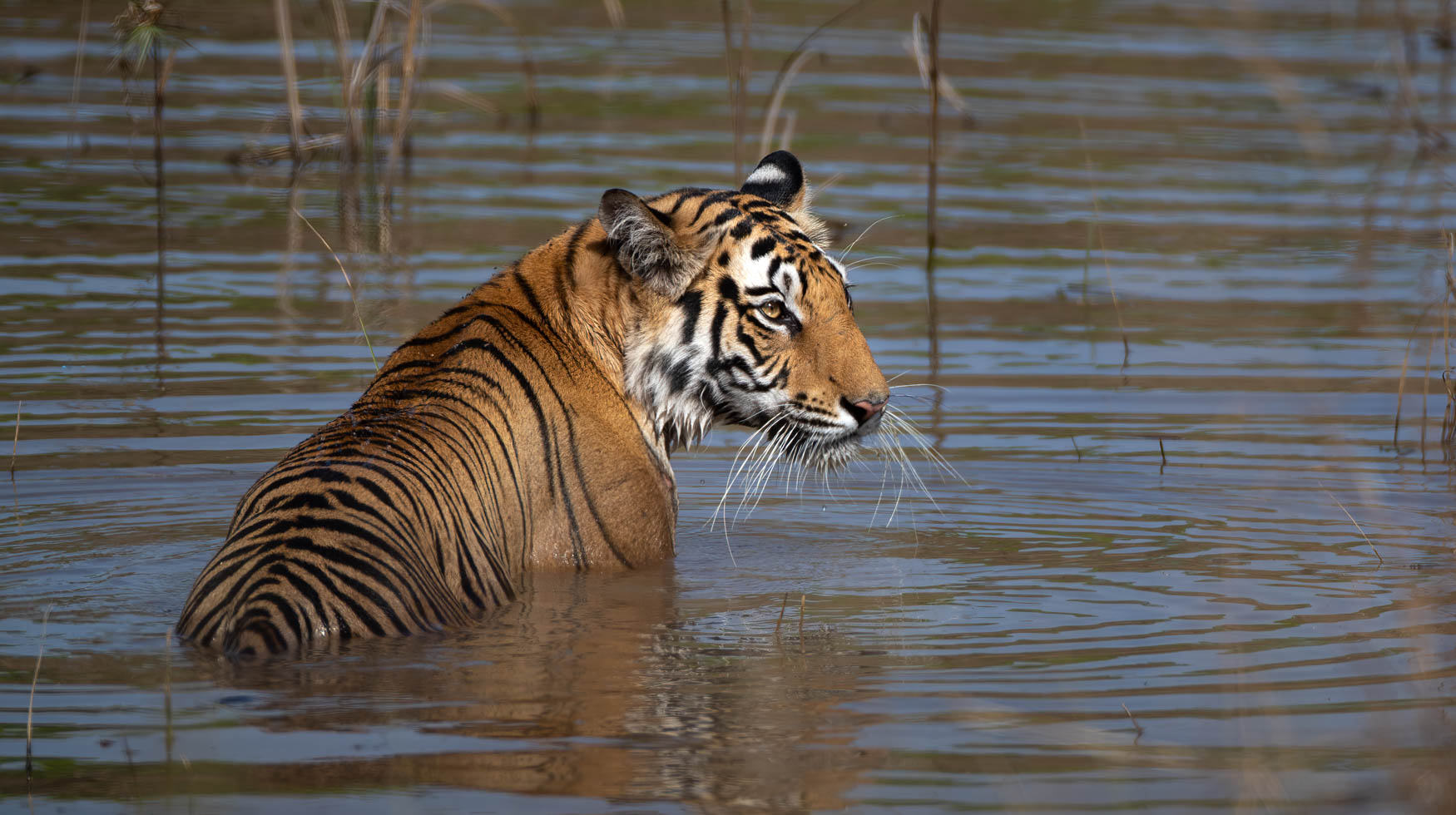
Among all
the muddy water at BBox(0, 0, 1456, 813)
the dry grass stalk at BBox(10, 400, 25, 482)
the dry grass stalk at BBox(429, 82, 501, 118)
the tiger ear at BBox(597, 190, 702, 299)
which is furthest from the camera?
the dry grass stalk at BBox(429, 82, 501, 118)

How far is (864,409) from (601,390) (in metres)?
0.76

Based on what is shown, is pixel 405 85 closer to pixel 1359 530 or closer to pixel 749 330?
pixel 749 330

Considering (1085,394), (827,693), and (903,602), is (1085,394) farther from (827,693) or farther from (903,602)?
(827,693)

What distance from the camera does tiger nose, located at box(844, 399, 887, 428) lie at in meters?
5.29

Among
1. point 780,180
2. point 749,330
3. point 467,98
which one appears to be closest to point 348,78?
point 467,98

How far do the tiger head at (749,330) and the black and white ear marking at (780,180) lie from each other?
474 mm

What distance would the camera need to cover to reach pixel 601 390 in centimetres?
539

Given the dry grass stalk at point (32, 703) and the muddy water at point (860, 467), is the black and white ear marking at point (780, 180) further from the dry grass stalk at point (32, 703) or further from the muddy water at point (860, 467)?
the dry grass stalk at point (32, 703)

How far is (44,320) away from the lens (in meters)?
8.55

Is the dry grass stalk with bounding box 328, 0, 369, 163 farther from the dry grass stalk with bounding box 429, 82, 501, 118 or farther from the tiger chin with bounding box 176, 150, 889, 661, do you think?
the tiger chin with bounding box 176, 150, 889, 661

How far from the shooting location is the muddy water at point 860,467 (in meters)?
4.09

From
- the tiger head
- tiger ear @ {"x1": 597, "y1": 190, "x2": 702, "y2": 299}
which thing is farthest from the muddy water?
tiger ear @ {"x1": 597, "y1": 190, "x2": 702, "y2": 299}

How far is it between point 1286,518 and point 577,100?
8871mm

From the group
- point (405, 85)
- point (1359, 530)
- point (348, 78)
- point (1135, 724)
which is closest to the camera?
point (1135, 724)
